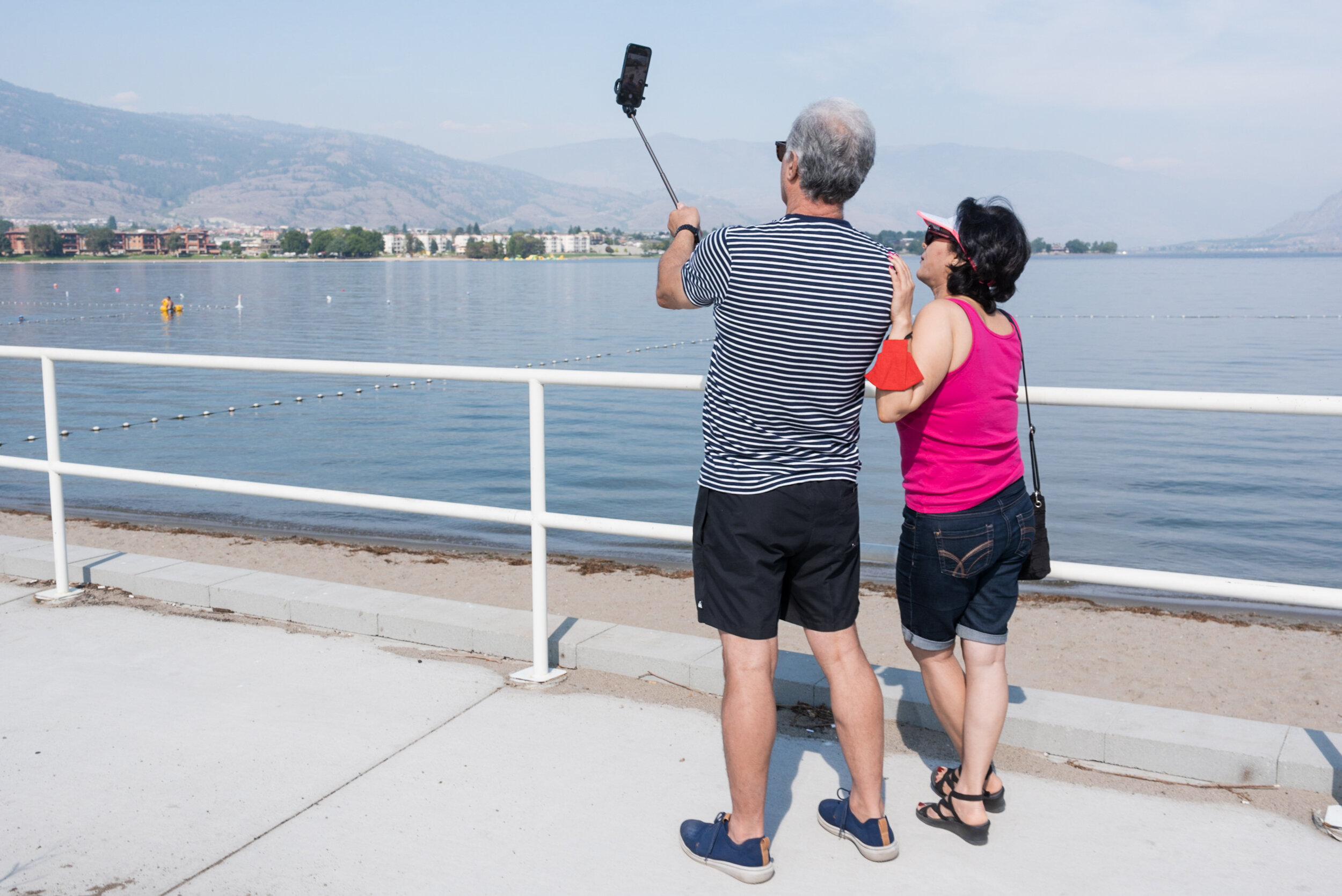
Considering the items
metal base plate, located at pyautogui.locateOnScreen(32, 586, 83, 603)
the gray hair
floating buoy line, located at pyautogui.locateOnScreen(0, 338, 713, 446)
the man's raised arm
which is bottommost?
floating buoy line, located at pyautogui.locateOnScreen(0, 338, 713, 446)

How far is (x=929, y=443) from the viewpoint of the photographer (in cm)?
280

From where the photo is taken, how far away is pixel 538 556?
4199 millimetres

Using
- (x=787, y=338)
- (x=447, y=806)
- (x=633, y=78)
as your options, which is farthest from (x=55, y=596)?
(x=787, y=338)

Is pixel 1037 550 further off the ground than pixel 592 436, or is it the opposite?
pixel 1037 550

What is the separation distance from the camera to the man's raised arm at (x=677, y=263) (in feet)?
8.82

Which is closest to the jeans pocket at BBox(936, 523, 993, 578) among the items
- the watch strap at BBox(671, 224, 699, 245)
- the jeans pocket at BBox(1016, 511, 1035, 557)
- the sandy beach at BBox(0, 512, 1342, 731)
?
the jeans pocket at BBox(1016, 511, 1035, 557)

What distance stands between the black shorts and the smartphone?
1295 millimetres

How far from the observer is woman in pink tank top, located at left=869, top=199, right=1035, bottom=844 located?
2650 mm

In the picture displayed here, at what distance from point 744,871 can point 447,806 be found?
92cm

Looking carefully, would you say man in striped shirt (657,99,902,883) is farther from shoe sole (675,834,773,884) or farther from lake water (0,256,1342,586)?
lake water (0,256,1342,586)

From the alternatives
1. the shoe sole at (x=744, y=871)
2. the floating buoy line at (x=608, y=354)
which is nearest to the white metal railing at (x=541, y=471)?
the shoe sole at (x=744, y=871)

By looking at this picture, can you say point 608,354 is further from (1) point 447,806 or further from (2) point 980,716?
(2) point 980,716

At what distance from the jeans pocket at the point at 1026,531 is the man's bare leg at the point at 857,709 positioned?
51 centimetres

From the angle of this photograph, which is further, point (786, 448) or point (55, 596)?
point (55, 596)
